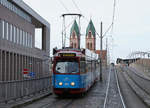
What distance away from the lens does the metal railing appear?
15.0m

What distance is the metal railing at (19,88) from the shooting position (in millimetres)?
15041

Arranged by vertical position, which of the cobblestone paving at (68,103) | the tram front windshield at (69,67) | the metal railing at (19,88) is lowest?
the cobblestone paving at (68,103)

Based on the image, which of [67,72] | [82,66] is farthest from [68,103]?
[82,66]

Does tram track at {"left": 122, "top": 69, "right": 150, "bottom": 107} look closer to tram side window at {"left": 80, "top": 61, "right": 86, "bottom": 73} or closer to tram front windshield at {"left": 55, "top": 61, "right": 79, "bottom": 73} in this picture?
tram side window at {"left": 80, "top": 61, "right": 86, "bottom": 73}

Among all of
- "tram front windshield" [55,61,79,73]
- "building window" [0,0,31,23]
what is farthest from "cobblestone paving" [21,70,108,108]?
"building window" [0,0,31,23]

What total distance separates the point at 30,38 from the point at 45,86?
31415 mm

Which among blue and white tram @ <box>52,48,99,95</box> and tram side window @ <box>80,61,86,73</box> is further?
tram side window @ <box>80,61,86,73</box>

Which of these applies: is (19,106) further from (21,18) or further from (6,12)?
(21,18)

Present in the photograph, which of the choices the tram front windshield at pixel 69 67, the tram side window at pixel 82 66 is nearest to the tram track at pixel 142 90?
the tram side window at pixel 82 66

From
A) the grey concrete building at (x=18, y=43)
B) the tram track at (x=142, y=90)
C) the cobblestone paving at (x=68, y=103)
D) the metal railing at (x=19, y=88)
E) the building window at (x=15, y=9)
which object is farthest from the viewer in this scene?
the building window at (x=15, y=9)

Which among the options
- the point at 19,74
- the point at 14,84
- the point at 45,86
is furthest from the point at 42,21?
the point at 14,84

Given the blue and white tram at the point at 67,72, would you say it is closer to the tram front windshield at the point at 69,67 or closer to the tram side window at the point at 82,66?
the tram front windshield at the point at 69,67

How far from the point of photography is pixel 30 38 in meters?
55.1

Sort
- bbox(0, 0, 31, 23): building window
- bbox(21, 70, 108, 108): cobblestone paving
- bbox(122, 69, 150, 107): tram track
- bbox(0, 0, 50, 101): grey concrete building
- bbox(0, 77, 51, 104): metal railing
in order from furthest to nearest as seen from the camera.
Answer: bbox(0, 0, 31, 23): building window → bbox(0, 0, 50, 101): grey concrete building → bbox(122, 69, 150, 107): tram track → bbox(21, 70, 108, 108): cobblestone paving → bbox(0, 77, 51, 104): metal railing
